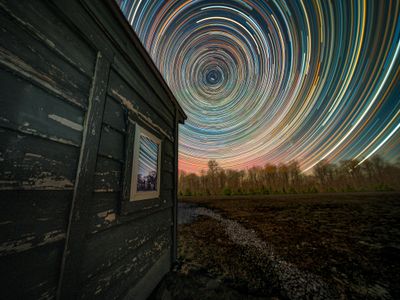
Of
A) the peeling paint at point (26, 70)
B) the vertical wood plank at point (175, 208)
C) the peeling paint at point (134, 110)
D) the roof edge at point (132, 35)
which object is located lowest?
the vertical wood plank at point (175, 208)

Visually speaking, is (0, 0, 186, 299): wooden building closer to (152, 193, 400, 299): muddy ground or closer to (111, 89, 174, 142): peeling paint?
(111, 89, 174, 142): peeling paint

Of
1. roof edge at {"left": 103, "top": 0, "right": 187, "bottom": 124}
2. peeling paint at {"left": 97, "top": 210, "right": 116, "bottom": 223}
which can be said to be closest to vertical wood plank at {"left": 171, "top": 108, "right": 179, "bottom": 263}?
roof edge at {"left": 103, "top": 0, "right": 187, "bottom": 124}

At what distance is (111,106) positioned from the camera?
1676 millimetres

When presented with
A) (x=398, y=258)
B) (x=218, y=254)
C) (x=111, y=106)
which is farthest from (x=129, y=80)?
(x=398, y=258)

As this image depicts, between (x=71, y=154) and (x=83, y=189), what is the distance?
1.02 ft

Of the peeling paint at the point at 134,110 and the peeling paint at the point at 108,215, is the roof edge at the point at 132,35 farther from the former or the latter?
the peeling paint at the point at 108,215

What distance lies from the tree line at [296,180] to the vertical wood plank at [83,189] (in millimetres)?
44421

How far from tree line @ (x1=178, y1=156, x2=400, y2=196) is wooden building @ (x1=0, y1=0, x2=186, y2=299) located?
144ft

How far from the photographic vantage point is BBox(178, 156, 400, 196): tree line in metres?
45.9

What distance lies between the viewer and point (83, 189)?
49.2 inches

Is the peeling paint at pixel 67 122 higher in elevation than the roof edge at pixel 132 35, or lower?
lower

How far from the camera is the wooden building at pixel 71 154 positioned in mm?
880

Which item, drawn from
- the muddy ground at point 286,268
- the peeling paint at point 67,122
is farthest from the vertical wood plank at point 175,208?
the peeling paint at point 67,122

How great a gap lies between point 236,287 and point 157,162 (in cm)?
276
